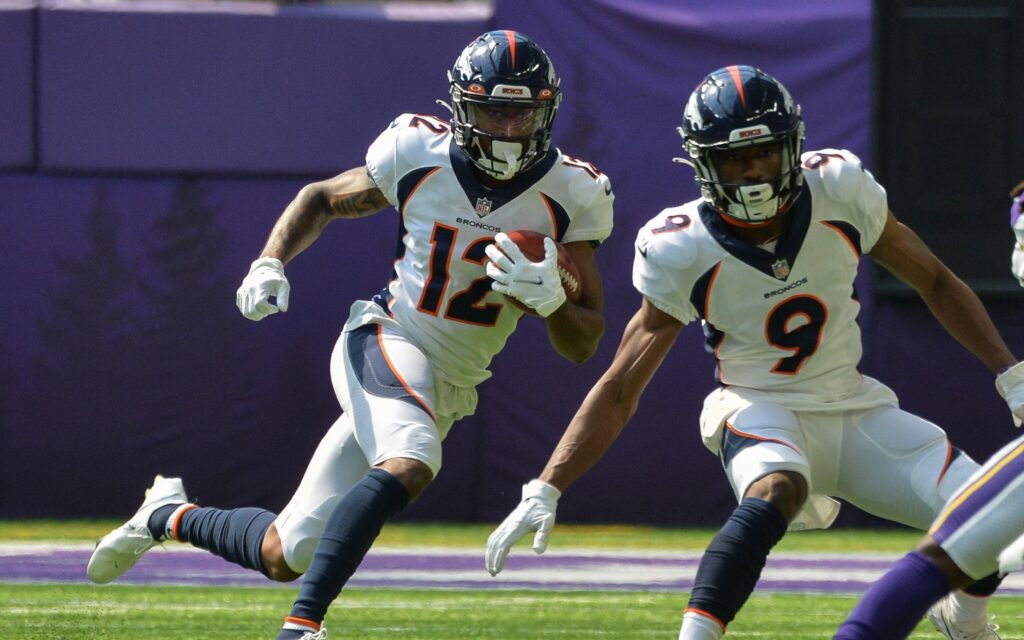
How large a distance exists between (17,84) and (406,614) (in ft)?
12.6

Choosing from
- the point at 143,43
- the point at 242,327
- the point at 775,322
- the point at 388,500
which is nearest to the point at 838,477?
the point at 775,322

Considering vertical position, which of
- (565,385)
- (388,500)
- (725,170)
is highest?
(725,170)

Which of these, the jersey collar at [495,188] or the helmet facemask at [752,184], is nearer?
the helmet facemask at [752,184]

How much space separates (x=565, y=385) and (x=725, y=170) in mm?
3893

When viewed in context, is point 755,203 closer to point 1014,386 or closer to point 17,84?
point 1014,386

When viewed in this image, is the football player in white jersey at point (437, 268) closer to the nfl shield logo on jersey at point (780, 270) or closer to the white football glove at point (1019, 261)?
the nfl shield logo on jersey at point (780, 270)

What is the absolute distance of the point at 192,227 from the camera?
24.8 ft

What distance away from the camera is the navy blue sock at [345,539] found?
139 inches

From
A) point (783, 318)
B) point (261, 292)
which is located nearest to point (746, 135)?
point (783, 318)

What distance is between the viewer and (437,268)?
13.5 ft

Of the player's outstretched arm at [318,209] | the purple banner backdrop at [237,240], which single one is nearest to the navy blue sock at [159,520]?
the player's outstretched arm at [318,209]

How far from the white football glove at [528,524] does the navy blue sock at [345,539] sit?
0.30 metres

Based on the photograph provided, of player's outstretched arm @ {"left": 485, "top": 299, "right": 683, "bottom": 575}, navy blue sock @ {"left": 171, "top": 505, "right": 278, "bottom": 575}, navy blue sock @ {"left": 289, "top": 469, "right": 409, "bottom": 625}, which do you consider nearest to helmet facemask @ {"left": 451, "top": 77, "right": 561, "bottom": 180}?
player's outstretched arm @ {"left": 485, "top": 299, "right": 683, "bottom": 575}

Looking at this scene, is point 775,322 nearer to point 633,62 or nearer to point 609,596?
point 609,596
